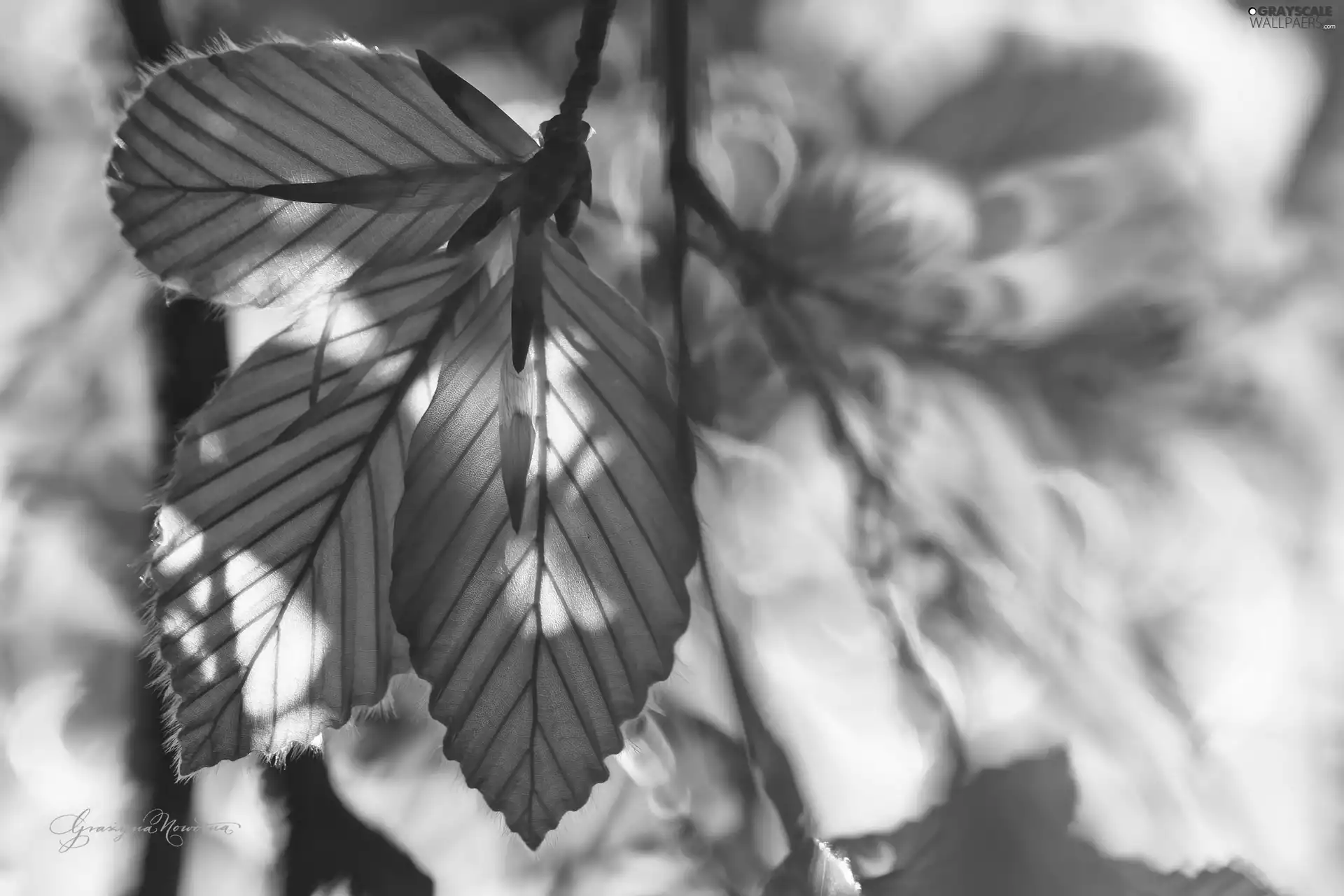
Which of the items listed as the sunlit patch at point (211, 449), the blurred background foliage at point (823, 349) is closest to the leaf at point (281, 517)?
the sunlit patch at point (211, 449)

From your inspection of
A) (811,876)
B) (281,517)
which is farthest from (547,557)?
(811,876)

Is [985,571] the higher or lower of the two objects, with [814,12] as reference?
lower

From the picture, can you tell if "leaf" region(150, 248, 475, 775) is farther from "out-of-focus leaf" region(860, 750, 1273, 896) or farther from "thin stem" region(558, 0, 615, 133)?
"out-of-focus leaf" region(860, 750, 1273, 896)

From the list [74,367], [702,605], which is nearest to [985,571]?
[702,605]

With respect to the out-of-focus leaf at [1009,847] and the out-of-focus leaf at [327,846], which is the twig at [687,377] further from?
the out-of-focus leaf at [327,846]

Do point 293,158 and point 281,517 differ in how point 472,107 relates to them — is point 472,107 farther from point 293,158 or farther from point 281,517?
point 281,517

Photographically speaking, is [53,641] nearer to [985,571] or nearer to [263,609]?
[263,609]
